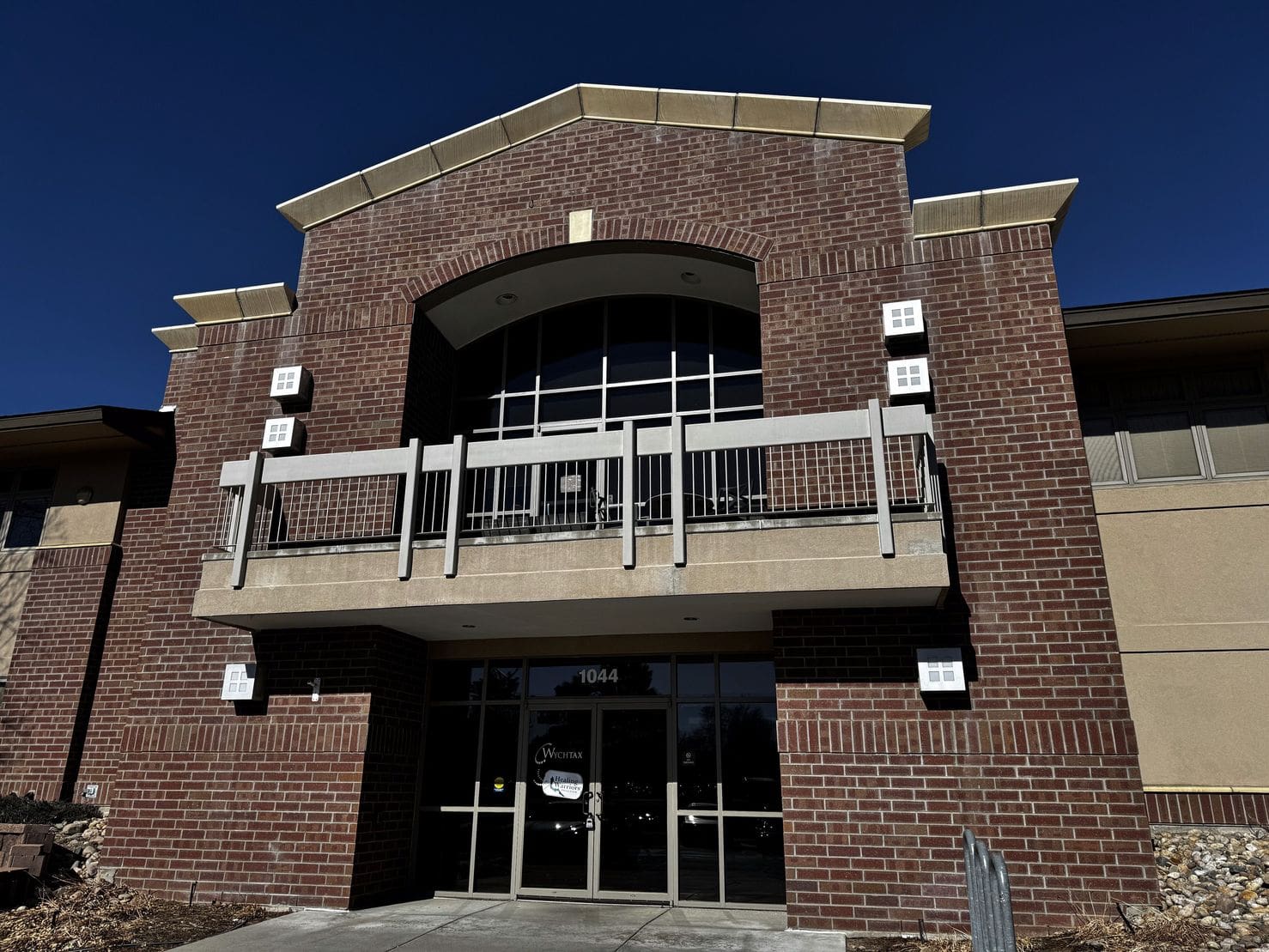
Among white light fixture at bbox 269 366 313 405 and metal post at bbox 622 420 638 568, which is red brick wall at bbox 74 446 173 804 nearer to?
white light fixture at bbox 269 366 313 405

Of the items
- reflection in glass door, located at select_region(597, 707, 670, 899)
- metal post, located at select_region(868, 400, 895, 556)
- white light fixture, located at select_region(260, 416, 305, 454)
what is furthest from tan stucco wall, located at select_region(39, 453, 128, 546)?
metal post, located at select_region(868, 400, 895, 556)

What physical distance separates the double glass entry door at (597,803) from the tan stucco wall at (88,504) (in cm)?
724

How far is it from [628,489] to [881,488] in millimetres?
2346

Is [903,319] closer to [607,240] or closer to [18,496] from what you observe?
[607,240]

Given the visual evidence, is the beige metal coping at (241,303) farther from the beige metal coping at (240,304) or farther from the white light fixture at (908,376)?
the white light fixture at (908,376)

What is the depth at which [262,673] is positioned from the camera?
10.1 metres

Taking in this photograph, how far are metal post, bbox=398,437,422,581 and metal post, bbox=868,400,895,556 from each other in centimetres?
458

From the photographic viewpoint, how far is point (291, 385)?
10977 mm

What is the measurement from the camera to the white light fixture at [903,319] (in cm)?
940

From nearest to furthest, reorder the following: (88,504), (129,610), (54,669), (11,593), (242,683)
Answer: (242,683), (54,669), (129,610), (11,593), (88,504)

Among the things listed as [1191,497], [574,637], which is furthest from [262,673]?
[1191,497]

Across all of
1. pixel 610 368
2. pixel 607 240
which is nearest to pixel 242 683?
pixel 610 368

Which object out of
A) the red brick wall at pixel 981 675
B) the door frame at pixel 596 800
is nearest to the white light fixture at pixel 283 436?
the door frame at pixel 596 800

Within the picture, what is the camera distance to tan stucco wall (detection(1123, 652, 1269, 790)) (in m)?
9.05
